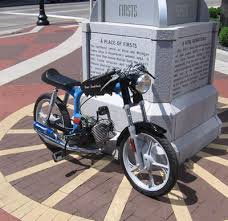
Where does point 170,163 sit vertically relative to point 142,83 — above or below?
below

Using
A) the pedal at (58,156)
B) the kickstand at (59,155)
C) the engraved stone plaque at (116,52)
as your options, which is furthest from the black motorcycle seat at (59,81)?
the pedal at (58,156)

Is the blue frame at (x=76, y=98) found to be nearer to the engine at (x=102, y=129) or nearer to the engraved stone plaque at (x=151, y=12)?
the engine at (x=102, y=129)

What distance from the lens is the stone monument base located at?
4918 millimetres

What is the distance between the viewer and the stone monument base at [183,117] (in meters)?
4.92

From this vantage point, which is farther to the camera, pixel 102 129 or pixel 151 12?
pixel 151 12

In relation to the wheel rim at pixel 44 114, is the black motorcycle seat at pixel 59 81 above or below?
above

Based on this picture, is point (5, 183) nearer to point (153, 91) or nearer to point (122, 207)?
point (122, 207)

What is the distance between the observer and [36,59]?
37.2 ft

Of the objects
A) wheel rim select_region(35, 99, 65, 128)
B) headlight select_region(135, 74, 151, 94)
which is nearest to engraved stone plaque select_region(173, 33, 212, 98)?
headlight select_region(135, 74, 151, 94)

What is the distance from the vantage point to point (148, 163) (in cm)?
435

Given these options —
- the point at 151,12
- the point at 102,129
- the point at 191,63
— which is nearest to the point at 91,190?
the point at 102,129

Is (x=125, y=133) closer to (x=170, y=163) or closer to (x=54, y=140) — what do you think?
(x=170, y=163)

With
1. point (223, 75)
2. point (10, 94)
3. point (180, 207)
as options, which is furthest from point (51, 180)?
point (223, 75)

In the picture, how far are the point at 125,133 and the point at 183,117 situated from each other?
1024 millimetres
